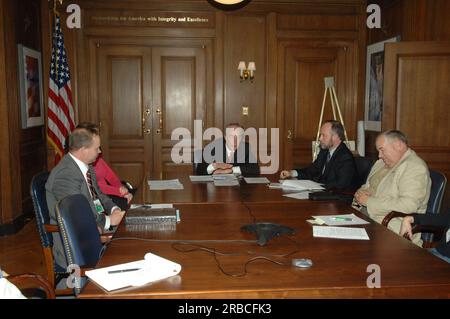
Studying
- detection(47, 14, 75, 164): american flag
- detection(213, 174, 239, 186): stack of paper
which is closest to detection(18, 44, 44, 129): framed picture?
detection(47, 14, 75, 164): american flag

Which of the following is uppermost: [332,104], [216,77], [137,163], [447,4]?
[447,4]

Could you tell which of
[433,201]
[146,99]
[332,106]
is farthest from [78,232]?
[332,106]

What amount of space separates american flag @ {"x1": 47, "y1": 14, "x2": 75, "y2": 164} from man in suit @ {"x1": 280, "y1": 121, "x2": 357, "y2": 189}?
9.76 feet

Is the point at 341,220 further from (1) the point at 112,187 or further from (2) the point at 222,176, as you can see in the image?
(1) the point at 112,187

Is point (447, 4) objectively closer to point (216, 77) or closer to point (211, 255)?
point (216, 77)

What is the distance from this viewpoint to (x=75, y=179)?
2.72 m

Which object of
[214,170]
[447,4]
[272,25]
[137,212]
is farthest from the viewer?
[272,25]

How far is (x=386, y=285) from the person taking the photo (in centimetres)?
158

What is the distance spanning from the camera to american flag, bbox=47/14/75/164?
5520 millimetres

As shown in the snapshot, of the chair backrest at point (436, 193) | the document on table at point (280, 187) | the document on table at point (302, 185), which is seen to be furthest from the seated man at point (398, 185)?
the document on table at point (280, 187)

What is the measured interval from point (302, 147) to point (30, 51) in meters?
3.83

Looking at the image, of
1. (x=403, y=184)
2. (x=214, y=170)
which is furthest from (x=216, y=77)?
(x=403, y=184)

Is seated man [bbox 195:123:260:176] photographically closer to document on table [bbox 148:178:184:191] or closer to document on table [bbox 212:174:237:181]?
document on table [bbox 212:174:237:181]

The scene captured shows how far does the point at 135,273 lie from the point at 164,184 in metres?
2.06
